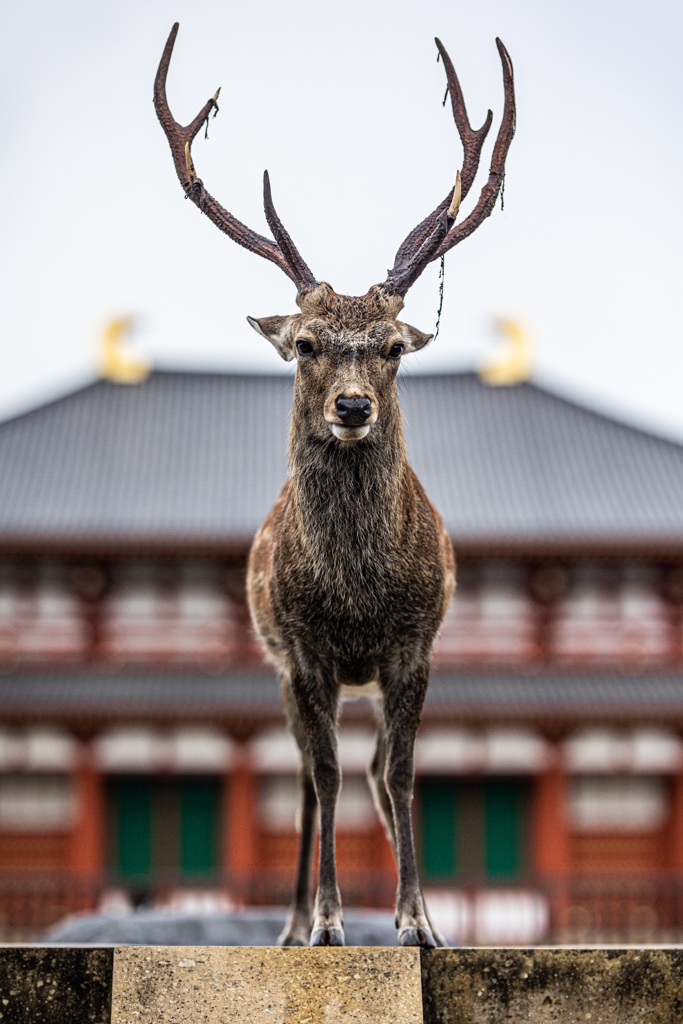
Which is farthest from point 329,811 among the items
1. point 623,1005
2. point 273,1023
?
point 623,1005

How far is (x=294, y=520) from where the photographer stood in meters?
4.85

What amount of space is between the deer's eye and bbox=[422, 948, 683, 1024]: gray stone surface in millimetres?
2066

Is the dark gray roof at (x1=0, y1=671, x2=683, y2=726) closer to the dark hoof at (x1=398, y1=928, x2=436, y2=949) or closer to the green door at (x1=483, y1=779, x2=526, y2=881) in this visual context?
the green door at (x1=483, y1=779, x2=526, y2=881)

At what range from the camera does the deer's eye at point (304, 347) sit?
455 cm

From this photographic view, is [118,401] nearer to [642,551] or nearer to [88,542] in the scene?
[88,542]

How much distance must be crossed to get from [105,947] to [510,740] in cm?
2370

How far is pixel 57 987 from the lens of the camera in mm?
4191

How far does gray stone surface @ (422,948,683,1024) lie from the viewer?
13.7ft

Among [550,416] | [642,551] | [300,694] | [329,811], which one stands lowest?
[329,811]

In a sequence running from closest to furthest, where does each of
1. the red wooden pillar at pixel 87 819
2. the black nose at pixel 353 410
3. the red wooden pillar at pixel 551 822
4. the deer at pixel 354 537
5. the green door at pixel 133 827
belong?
the black nose at pixel 353 410 < the deer at pixel 354 537 < the red wooden pillar at pixel 87 819 < the red wooden pillar at pixel 551 822 < the green door at pixel 133 827

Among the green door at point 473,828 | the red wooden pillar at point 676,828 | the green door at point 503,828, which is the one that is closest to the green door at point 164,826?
the green door at point 473,828

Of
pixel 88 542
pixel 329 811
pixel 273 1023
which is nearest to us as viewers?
pixel 273 1023

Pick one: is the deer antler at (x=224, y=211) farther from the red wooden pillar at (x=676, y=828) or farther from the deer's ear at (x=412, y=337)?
the red wooden pillar at (x=676, y=828)

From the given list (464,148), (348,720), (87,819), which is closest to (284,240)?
(464,148)
